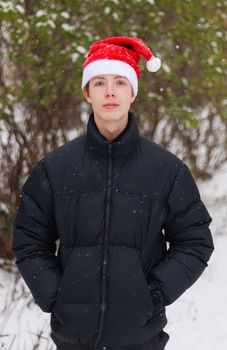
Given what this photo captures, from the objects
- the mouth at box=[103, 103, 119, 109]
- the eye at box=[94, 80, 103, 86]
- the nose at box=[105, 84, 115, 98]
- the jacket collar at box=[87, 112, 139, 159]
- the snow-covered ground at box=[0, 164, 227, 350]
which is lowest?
the snow-covered ground at box=[0, 164, 227, 350]

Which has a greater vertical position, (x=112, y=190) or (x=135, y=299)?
(x=112, y=190)

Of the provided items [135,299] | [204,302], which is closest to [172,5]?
[204,302]

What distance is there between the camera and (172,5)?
5.89m

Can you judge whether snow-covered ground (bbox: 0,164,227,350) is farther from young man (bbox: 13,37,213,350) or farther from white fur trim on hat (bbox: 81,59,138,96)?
white fur trim on hat (bbox: 81,59,138,96)

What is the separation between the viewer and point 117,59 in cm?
238

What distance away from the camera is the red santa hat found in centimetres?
234

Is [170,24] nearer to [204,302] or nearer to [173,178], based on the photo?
[204,302]

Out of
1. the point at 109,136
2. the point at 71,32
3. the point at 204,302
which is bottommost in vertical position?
the point at 204,302

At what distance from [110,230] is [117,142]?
0.37 metres

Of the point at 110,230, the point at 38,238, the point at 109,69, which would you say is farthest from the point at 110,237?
the point at 109,69

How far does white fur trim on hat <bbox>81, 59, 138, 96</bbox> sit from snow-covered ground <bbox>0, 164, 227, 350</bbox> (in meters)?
2.35

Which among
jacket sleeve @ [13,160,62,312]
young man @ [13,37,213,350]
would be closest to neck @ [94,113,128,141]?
young man @ [13,37,213,350]

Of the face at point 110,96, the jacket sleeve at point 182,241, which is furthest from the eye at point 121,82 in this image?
the jacket sleeve at point 182,241

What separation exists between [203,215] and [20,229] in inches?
31.3
